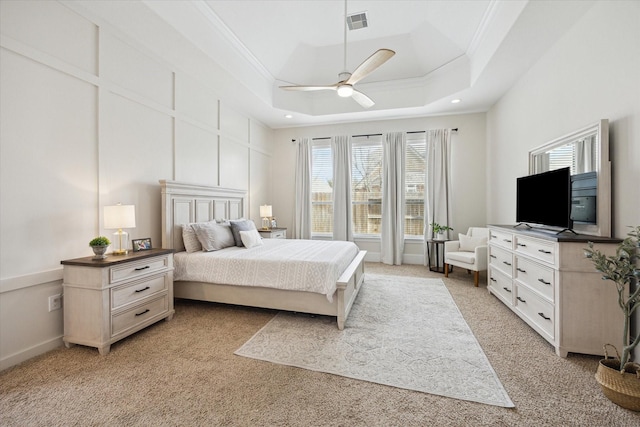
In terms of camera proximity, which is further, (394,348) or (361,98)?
(361,98)

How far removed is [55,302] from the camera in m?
2.42

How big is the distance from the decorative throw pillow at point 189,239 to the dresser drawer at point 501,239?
3749 mm

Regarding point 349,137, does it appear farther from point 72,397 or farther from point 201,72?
point 72,397

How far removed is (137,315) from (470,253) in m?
4.65

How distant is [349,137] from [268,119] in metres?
1.77

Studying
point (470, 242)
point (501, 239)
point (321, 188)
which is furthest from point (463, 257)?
point (321, 188)

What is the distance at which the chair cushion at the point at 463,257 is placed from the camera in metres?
4.30

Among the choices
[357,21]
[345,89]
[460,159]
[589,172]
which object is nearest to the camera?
[589,172]

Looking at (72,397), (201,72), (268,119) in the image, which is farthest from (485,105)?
(72,397)

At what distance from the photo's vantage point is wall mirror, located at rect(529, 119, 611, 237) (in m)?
2.34

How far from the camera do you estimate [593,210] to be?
8.05 ft

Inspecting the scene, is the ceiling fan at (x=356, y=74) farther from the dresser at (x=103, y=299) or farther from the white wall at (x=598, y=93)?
the dresser at (x=103, y=299)

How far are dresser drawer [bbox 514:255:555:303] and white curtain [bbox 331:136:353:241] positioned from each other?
3509mm

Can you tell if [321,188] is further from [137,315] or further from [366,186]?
[137,315]
